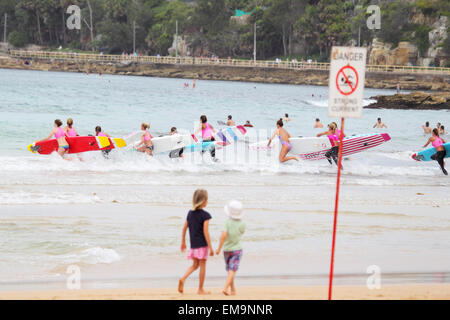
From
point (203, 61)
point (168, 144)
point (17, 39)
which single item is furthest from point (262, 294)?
point (17, 39)

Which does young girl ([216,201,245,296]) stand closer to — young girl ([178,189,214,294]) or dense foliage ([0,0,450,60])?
young girl ([178,189,214,294])

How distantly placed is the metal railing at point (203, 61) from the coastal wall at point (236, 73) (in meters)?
0.61

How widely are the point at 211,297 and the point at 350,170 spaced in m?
12.0

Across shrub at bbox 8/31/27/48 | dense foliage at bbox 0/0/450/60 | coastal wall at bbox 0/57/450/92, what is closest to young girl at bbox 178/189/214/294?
coastal wall at bbox 0/57/450/92

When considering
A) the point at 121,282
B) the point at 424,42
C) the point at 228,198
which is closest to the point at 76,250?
the point at 121,282

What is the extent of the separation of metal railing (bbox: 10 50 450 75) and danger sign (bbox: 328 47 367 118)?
71.6 m

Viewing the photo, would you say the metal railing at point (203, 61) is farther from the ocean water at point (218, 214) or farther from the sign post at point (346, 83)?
the sign post at point (346, 83)

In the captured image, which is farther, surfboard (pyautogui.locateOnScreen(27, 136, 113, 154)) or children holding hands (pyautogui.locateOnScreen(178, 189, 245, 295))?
surfboard (pyautogui.locateOnScreen(27, 136, 113, 154))

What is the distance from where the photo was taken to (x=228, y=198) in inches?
512

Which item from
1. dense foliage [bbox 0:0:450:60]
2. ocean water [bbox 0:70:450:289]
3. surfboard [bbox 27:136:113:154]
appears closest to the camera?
ocean water [bbox 0:70:450:289]

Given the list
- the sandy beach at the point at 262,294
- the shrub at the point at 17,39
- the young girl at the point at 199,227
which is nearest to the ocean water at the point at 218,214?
the sandy beach at the point at 262,294

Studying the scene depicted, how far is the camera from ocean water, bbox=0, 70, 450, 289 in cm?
816

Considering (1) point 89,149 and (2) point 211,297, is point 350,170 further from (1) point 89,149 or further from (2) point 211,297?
(2) point 211,297

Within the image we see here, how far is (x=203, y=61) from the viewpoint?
323 feet
